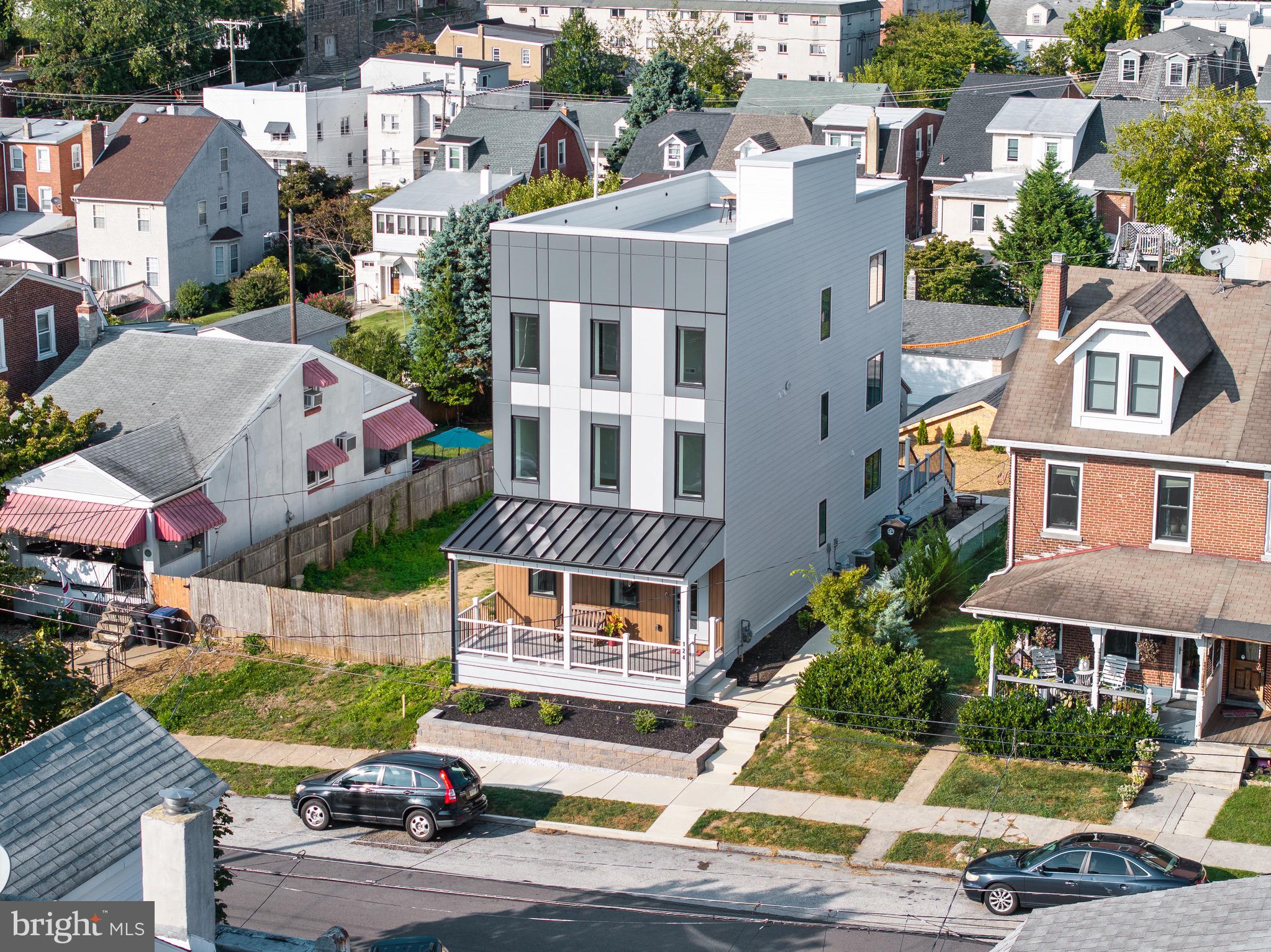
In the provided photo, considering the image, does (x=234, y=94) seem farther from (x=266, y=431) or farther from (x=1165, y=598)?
(x=1165, y=598)

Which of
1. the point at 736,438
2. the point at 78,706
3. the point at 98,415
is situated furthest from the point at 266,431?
the point at 78,706

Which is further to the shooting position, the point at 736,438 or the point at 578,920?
the point at 736,438

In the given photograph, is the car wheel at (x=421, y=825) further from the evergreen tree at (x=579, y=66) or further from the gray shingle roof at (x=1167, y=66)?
the evergreen tree at (x=579, y=66)

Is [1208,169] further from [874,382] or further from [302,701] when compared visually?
[302,701]

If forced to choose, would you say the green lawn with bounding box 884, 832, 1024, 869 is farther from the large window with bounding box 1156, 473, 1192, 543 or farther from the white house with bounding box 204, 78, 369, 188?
the white house with bounding box 204, 78, 369, 188

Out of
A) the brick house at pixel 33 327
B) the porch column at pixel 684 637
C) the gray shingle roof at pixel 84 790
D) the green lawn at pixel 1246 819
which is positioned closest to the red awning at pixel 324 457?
the brick house at pixel 33 327

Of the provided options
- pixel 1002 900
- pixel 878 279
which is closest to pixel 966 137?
pixel 878 279
